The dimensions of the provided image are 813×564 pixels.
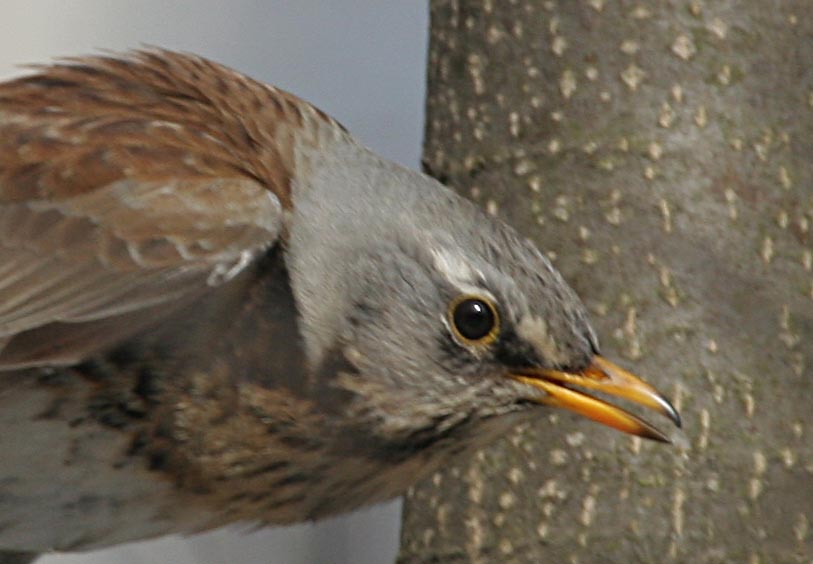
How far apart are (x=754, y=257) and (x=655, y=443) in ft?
1.29

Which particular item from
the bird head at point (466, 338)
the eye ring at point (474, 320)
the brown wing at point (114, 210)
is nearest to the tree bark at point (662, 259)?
the bird head at point (466, 338)

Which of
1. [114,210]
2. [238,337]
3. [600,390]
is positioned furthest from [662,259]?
[114,210]

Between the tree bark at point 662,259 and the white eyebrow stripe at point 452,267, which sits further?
the tree bark at point 662,259

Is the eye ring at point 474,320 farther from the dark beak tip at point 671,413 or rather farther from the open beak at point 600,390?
the dark beak tip at point 671,413

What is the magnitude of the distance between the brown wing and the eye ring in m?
0.34

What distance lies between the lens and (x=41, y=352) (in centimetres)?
401

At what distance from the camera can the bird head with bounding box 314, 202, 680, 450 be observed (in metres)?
4.05

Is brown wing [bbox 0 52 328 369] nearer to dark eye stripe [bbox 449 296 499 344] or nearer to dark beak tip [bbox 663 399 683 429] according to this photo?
dark eye stripe [bbox 449 296 499 344]

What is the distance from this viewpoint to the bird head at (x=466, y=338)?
4051 millimetres

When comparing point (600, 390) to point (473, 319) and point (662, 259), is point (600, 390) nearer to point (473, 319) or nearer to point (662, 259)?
point (473, 319)

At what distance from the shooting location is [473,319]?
161 inches

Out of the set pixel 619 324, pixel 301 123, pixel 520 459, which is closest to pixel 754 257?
pixel 619 324

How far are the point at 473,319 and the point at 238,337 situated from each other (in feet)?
1.31

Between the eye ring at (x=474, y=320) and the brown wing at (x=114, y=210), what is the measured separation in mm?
335
